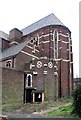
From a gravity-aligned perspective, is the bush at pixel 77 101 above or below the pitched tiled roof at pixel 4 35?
below

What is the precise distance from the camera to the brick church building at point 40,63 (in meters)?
31.1

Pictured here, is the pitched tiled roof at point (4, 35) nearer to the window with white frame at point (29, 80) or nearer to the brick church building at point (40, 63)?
the brick church building at point (40, 63)

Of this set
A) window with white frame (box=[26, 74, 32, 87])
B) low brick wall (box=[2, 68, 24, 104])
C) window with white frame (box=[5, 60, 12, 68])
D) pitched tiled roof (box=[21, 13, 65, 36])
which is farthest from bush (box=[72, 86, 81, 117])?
pitched tiled roof (box=[21, 13, 65, 36])

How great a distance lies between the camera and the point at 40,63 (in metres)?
34.5

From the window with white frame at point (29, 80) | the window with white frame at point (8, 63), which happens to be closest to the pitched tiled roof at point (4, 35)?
the window with white frame at point (8, 63)

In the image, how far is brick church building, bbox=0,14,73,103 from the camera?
31.1 m

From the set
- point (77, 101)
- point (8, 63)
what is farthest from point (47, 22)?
point (77, 101)

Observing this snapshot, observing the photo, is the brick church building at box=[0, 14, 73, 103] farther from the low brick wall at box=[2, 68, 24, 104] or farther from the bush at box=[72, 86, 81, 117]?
the bush at box=[72, 86, 81, 117]

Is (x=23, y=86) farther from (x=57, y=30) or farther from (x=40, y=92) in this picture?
(x=57, y=30)

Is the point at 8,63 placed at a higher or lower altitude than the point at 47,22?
lower

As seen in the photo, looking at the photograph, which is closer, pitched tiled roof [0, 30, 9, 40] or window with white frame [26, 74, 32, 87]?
window with white frame [26, 74, 32, 87]

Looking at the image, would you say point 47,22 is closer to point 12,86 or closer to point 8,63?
point 8,63

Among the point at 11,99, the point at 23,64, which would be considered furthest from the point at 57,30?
the point at 11,99

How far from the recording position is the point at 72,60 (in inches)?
1677
